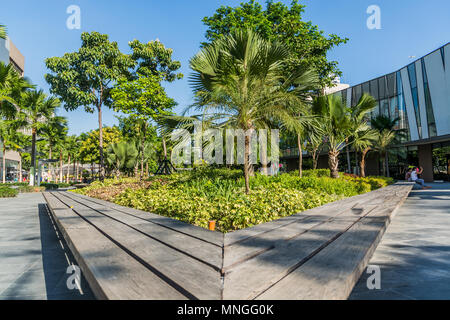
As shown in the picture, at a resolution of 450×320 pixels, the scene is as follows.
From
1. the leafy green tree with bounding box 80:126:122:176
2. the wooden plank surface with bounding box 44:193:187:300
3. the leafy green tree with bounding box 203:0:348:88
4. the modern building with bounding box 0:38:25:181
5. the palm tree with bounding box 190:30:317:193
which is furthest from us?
the modern building with bounding box 0:38:25:181

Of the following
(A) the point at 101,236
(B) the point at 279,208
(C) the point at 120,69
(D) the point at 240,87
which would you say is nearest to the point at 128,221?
(A) the point at 101,236

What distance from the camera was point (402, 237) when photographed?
12.6 ft

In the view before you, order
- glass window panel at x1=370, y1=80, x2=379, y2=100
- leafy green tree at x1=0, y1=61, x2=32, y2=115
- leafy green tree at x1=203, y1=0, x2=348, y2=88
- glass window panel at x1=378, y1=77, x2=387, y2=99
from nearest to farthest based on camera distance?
leafy green tree at x1=0, y1=61, x2=32, y2=115, leafy green tree at x1=203, y1=0, x2=348, y2=88, glass window panel at x1=378, y1=77, x2=387, y2=99, glass window panel at x1=370, y1=80, x2=379, y2=100

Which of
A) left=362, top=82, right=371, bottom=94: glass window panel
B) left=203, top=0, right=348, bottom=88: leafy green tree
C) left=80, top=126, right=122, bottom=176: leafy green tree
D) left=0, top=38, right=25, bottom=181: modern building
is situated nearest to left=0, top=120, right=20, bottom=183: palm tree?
left=80, top=126, right=122, bottom=176: leafy green tree

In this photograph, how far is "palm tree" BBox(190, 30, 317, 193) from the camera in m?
6.16

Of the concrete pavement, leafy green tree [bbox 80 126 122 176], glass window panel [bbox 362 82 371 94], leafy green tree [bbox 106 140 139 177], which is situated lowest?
the concrete pavement

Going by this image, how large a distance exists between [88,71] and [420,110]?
27781 mm

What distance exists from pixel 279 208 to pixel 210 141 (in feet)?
11.9

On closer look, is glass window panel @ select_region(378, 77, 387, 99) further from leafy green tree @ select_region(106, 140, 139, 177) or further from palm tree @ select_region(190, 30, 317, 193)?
leafy green tree @ select_region(106, 140, 139, 177)

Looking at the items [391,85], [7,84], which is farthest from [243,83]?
[391,85]

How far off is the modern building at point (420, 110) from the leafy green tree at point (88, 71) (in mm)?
17867

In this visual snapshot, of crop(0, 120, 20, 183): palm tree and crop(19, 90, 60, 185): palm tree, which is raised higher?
crop(19, 90, 60, 185): palm tree

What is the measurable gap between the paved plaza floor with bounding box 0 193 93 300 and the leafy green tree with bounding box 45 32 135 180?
16.4 meters

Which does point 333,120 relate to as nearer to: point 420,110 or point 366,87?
point 420,110
